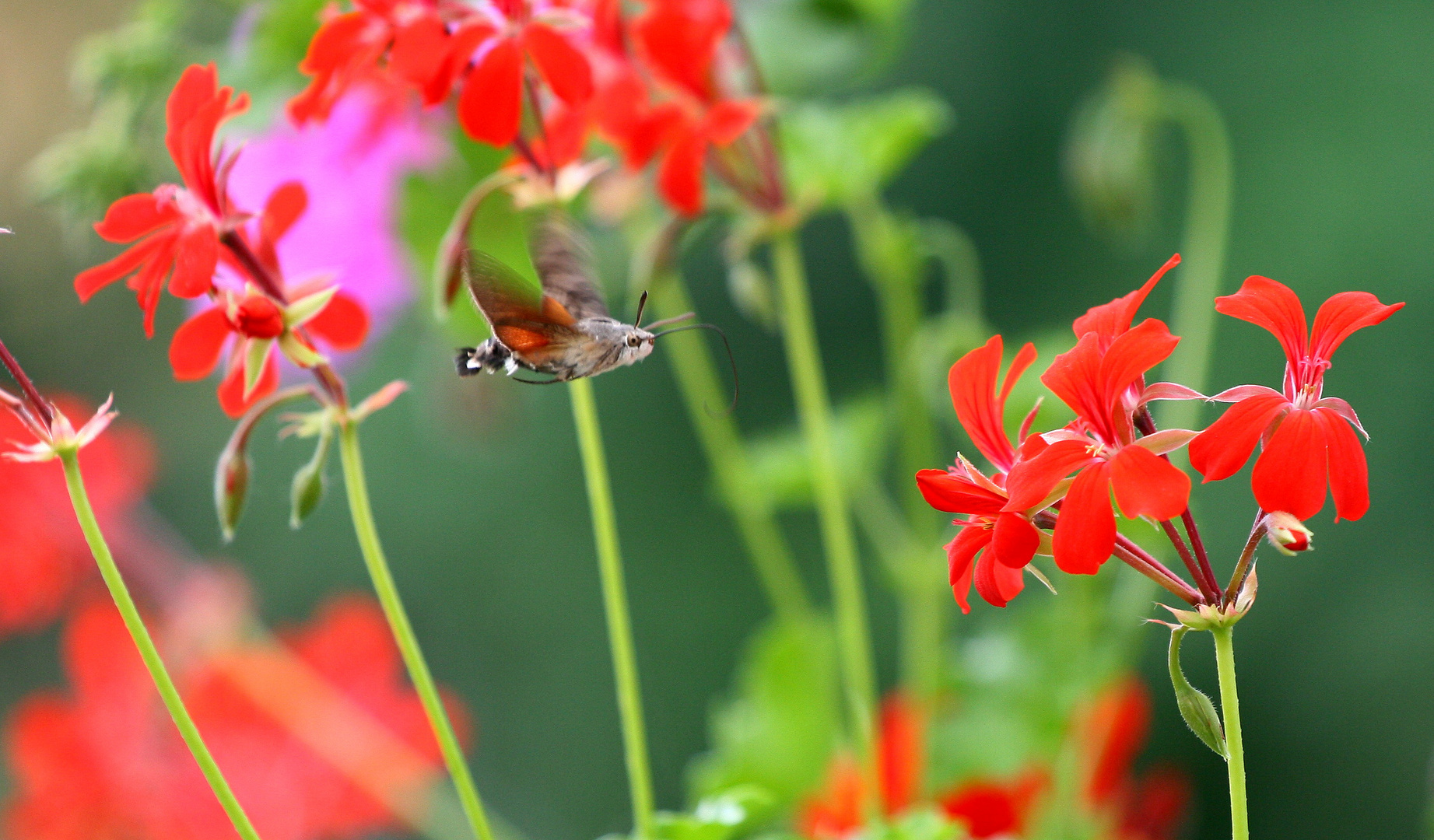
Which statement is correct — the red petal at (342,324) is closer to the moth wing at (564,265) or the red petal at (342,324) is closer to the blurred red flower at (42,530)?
the moth wing at (564,265)

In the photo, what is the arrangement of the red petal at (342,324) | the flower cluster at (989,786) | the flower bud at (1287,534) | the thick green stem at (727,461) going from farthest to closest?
1. the thick green stem at (727,461)
2. the flower cluster at (989,786)
3. the red petal at (342,324)
4. the flower bud at (1287,534)

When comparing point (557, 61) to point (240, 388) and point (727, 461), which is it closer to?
point (240, 388)

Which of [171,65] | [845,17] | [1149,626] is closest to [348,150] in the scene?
[171,65]

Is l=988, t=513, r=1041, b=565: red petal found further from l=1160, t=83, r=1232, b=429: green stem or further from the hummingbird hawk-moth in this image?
l=1160, t=83, r=1232, b=429: green stem

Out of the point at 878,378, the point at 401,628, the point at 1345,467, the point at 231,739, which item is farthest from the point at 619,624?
the point at 878,378

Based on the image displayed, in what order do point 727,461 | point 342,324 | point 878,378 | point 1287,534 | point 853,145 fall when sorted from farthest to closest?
point 878,378 → point 727,461 → point 853,145 → point 342,324 → point 1287,534

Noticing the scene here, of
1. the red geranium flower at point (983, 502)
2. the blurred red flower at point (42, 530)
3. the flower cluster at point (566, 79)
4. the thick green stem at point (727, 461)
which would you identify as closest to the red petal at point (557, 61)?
the flower cluster at point (566, 79)
